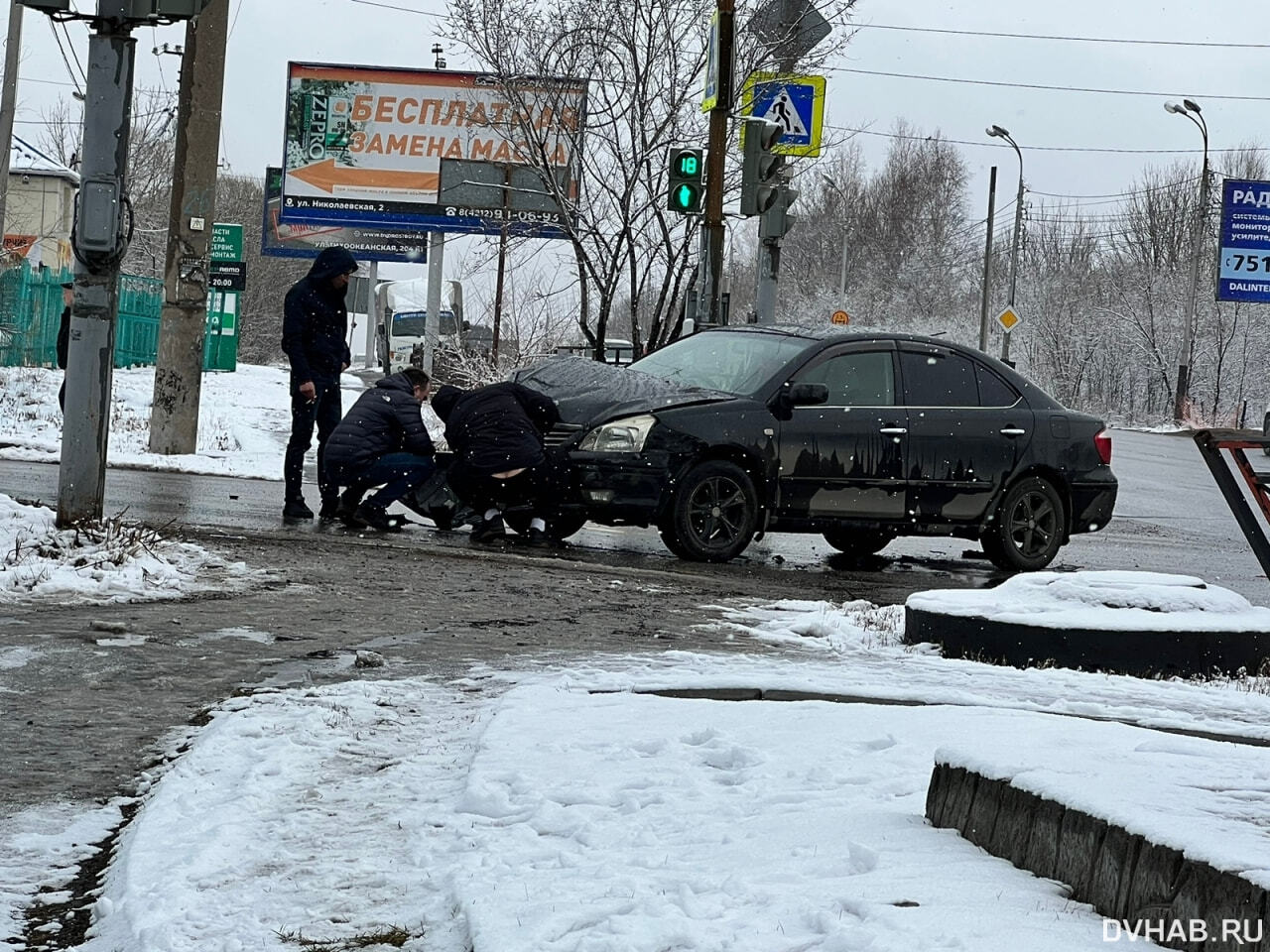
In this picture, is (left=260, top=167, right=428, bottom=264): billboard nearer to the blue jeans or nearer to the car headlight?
the blue jeans

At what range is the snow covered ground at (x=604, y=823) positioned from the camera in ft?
10.1

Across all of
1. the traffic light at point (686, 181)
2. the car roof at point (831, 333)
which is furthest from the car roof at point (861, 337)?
the traffic light at point (686, 181)

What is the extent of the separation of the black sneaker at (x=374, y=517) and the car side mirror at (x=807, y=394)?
9.48ft

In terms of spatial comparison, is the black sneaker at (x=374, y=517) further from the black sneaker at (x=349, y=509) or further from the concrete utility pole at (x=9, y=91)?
the concrete utility pole at (x=9, y=91)

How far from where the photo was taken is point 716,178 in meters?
16.2

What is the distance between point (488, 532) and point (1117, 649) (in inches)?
200

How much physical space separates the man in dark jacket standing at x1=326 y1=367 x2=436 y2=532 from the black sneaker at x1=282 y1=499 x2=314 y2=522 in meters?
0.25

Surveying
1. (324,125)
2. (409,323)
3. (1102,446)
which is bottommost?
(1102,446)

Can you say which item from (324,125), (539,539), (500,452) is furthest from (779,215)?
(324,125)

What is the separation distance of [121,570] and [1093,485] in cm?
700

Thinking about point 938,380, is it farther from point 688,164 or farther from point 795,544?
point 688,164

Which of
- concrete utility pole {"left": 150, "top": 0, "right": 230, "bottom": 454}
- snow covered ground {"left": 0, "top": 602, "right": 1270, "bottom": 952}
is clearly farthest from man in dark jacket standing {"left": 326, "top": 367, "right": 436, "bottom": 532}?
snow covered ground {"left": 0, "top": 602, "right": 1270, "bottom": 952}

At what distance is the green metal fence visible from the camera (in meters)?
31.6

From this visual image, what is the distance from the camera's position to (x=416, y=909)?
3395mm
